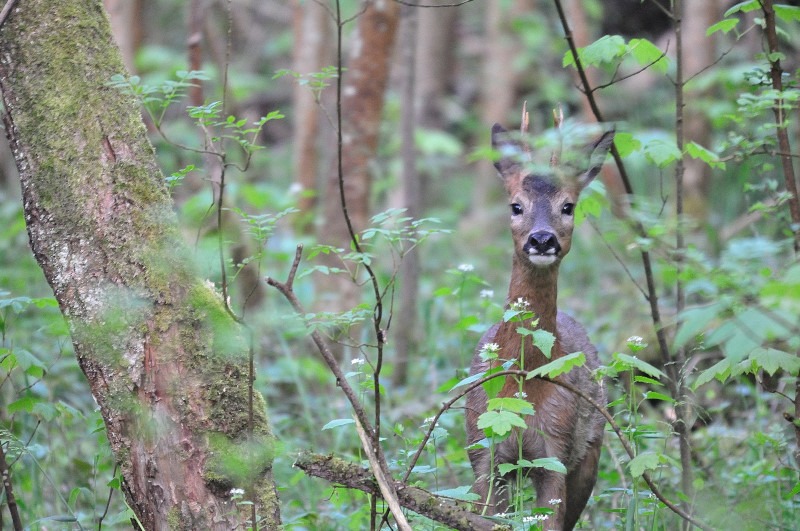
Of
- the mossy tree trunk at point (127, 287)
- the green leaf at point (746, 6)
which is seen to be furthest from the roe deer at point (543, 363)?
the mossy tree trunk at point (127, 287)

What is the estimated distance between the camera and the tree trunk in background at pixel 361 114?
6723 millimetres

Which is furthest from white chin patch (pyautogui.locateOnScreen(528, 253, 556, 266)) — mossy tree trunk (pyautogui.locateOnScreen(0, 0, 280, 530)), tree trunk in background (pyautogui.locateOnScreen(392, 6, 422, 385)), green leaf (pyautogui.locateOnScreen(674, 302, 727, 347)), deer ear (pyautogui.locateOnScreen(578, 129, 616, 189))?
Result: tree trunk in background (pyautogui.locateOnScreen(392, 6, 422, 385))

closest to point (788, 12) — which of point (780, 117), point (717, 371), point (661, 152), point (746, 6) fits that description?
point (746, 6)

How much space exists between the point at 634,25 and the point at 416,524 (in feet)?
41.7

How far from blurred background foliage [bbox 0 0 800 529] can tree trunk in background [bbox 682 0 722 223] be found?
23mm

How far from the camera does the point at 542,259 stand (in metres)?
4.10

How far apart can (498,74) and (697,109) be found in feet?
13.1

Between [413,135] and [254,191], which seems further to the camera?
[254,191]

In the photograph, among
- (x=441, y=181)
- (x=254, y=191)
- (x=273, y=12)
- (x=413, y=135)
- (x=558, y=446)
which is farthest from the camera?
(x=273, y=12)

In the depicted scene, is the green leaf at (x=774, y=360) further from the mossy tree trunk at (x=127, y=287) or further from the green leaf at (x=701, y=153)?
the mossy tree trunk at (x=127, y=287)

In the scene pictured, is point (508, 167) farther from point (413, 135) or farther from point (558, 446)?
point (413, 135)

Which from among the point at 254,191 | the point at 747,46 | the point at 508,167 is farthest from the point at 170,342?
A: the point at 747,46

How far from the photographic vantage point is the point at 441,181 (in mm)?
15430

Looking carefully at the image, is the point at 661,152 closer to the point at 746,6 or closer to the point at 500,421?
the point at 746,6
